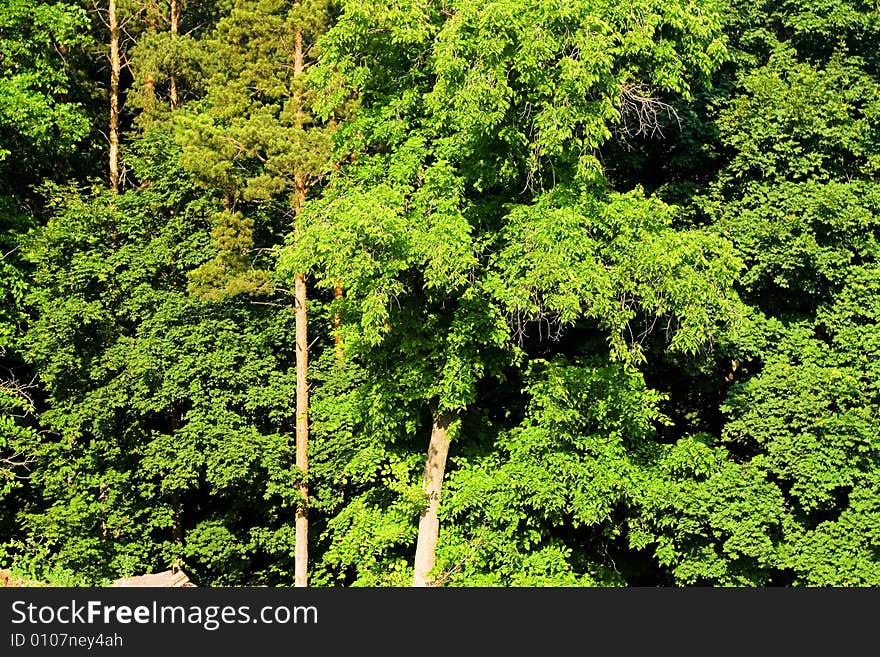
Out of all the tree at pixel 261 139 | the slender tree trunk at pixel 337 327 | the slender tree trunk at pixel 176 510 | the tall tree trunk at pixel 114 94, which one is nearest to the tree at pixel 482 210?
the tree at pixel 261 139

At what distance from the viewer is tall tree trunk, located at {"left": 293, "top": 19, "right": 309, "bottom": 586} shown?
22.7 metres

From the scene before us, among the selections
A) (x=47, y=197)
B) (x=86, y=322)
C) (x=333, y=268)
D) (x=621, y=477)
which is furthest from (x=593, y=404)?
(x=47, y=197)

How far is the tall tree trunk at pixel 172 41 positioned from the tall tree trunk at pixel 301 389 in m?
5.19

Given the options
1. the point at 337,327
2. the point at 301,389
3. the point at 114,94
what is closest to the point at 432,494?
the point at 301,389

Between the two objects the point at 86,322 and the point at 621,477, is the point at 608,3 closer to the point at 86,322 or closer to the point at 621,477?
the point at 621,477

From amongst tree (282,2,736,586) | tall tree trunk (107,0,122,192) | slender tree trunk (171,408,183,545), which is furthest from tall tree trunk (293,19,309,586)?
tall tree trunk (107,0,122,192)

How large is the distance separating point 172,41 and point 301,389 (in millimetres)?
9317

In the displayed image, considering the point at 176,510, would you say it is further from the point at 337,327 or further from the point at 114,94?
the point at 114,94

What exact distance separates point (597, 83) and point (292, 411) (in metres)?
9.65

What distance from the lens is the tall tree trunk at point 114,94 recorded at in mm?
26641

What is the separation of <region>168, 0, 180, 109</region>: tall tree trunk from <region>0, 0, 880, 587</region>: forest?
98cm

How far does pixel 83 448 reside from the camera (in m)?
23.7

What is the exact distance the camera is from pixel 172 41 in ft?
86.0

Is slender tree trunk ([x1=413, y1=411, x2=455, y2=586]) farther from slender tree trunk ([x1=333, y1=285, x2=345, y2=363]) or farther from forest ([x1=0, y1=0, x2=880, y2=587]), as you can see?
slender tree trunk ([x1=333, y1=285, x2=345, y2=363])
